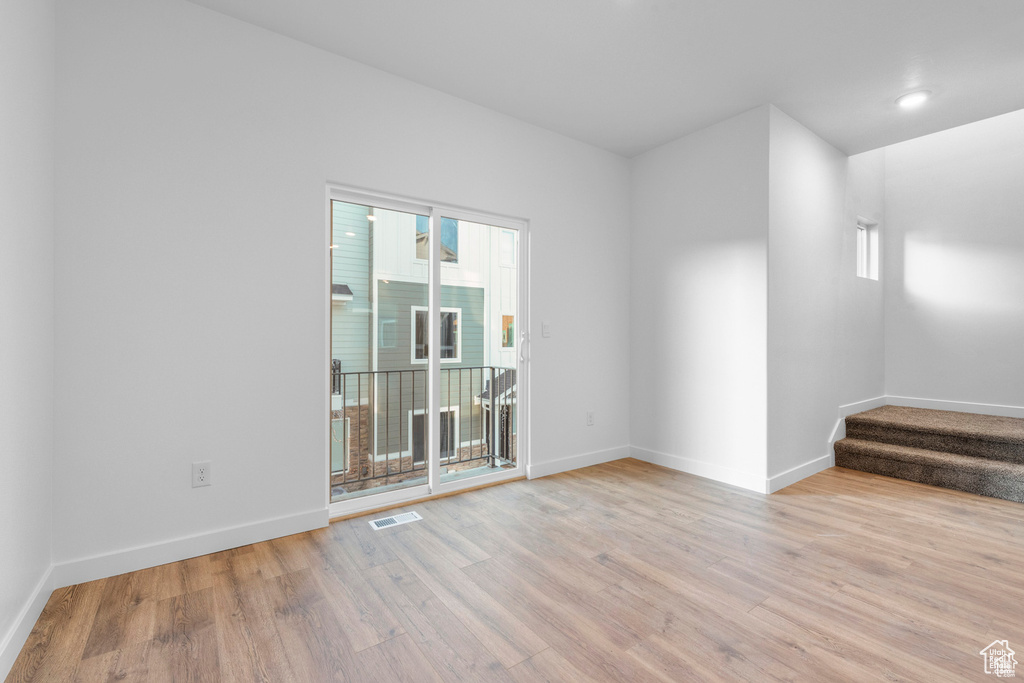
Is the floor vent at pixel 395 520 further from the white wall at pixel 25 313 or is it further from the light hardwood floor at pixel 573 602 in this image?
the white wall at pixel 25 313

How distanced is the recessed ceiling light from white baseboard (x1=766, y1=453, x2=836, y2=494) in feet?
9.13

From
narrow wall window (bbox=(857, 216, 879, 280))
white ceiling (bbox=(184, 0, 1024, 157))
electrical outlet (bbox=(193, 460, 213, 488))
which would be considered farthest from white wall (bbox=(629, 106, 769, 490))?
electrical outlet (bbox=(193, 460, 213, 488))

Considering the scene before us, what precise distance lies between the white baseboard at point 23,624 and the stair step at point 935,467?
5.18 meters

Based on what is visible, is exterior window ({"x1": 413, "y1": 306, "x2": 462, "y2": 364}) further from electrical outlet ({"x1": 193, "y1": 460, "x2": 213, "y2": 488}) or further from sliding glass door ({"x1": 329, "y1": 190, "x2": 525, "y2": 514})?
electrical outlet ({"x1": 193, "y1": 460, "x2": 213, "y2": 488})

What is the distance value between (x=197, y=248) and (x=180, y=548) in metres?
1.54

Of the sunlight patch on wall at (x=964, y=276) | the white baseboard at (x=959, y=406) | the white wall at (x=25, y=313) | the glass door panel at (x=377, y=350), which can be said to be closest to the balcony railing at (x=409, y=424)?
the glass door panel at (x=377, y=350)

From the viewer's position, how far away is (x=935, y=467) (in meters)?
3.44

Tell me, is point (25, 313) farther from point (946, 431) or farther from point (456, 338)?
point (946, 431)

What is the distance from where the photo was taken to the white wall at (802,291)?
11.0ft

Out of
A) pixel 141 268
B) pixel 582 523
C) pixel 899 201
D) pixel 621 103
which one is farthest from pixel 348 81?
pixel 899 201

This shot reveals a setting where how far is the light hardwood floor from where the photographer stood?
1564 mm

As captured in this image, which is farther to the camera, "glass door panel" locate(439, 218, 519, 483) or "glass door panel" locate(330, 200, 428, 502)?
"glass door panel" locate(439, 218, 519, 483)

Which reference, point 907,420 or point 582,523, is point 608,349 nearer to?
point 582,523

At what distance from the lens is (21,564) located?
168 cm
